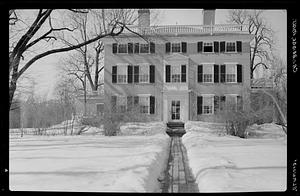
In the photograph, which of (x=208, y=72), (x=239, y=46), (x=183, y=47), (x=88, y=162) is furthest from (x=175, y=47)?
(x=88, y=162)

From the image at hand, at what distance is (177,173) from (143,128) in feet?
3.11

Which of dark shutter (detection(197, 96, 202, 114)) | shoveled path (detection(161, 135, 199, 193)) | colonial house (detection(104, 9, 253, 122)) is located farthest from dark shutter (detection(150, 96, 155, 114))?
dark shutter (detection(197, 96, 202, 114))

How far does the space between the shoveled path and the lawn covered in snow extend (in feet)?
0.36

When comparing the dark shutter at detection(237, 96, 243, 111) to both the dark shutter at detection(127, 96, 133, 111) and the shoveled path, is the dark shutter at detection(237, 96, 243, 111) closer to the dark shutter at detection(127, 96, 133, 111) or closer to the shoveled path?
the shoveled path

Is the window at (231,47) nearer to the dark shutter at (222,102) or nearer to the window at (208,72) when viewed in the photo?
the window at (208,72)

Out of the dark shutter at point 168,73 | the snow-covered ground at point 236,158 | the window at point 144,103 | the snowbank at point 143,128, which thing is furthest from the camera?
the dark shutter at point 168,73

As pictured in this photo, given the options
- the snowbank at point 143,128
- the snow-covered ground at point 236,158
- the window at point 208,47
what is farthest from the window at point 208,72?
the snowbank at point 143,128

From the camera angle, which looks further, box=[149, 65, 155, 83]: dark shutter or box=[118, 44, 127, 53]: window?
box=[149, 65, 155, 83]: dark shutter

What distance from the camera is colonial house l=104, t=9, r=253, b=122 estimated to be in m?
4.04

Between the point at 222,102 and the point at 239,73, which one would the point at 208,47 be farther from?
the point at 222,102

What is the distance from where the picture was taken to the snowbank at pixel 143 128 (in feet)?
14.2

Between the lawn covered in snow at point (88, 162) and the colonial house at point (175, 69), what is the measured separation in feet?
1.68
